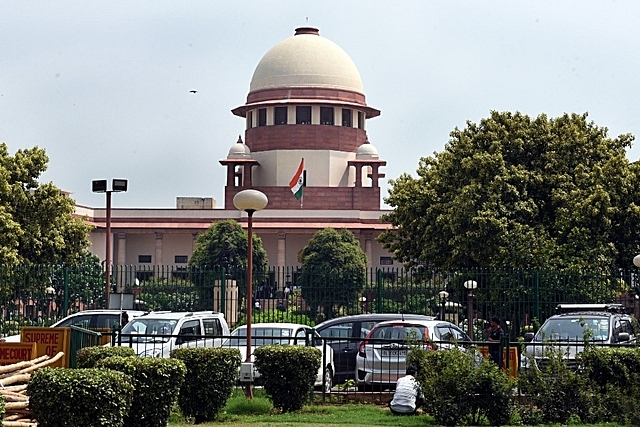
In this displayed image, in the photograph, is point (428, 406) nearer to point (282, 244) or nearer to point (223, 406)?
point (223, 406)

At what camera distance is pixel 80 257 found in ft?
120

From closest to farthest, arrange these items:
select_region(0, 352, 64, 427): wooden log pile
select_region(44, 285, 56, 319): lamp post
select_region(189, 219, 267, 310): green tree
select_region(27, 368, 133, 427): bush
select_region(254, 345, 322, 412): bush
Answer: select_region(27, 368, 133, 427): bush < select_region(0, 352, 64, 427): wooden log pile < select_region(254, 345, 322, 412): bush < select_region(44, 285, 56, 319): lamp post < select_region(189, 219, 267, 310): green tree

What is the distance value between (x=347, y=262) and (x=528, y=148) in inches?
879

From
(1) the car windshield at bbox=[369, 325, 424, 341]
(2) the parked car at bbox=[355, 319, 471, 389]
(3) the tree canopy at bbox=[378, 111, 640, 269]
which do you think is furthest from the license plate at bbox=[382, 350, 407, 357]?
(3) the tree canopy at bbox=[378, 111, 640, 269]

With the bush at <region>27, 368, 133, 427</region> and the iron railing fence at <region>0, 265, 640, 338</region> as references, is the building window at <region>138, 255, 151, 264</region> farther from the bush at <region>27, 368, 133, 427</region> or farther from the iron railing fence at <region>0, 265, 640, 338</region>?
the bush at <region>27, 368, 133, 427</region>

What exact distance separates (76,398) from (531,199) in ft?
74.4

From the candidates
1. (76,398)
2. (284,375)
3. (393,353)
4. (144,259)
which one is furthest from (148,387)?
(144,259)

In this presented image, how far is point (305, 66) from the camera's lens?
211 feet

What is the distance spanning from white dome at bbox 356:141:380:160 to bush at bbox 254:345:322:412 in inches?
1959

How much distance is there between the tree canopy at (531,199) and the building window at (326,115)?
30.7 meters

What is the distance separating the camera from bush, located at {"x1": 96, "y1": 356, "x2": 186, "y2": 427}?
1102cm

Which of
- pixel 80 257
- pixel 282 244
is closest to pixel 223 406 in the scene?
pixel 80 257

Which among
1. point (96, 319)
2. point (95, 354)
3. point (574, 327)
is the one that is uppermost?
point (96, 319)

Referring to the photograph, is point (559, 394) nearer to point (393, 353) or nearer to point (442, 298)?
point (393, 353)
